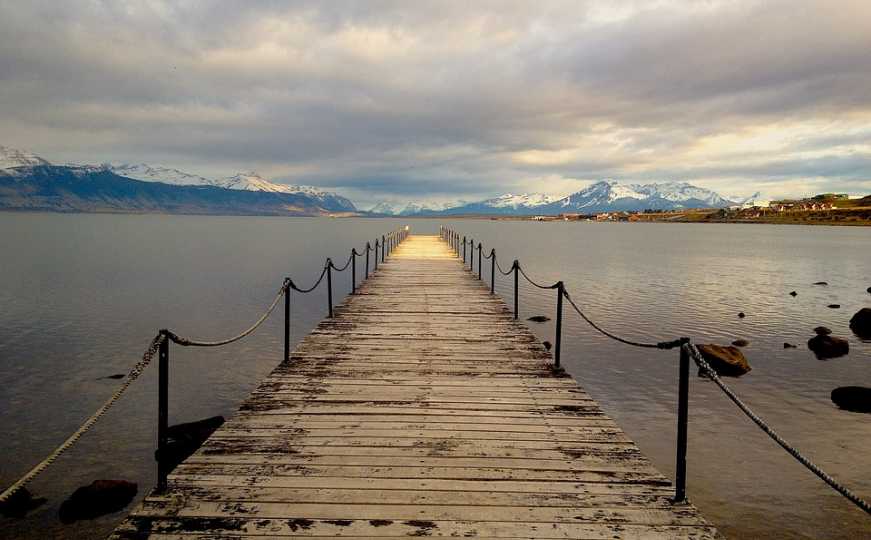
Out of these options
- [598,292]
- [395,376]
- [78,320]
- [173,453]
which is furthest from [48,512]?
[598,292]

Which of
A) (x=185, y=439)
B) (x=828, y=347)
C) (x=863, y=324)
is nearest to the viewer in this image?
(x=185, y=439)

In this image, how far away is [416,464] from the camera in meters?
5.63

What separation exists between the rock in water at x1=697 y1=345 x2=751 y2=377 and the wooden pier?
7773 mm

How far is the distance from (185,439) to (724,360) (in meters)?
14.2

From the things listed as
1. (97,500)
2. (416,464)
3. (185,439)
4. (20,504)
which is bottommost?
(20,504)

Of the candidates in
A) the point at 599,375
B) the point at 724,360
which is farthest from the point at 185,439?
the point at 724,360

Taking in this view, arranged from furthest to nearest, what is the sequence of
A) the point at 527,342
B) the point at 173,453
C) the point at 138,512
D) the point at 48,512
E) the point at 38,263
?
1. the point at 38,263
2. the point at 527,342
3. the point at 173,453
4. the point at 48,512
5. the point at 138,512

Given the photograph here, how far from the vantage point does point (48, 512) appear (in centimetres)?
823

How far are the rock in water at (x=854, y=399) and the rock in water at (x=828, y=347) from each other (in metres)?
5.24

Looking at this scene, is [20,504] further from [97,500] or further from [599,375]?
[599,375]

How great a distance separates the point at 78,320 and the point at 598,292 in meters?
29.0

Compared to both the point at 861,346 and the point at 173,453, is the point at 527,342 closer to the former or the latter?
the point at 173,453

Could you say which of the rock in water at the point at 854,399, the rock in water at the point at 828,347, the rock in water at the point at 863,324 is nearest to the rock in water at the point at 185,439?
the rock in water at the point at 854,399

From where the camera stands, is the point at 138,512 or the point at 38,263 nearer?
the point at 138,512
